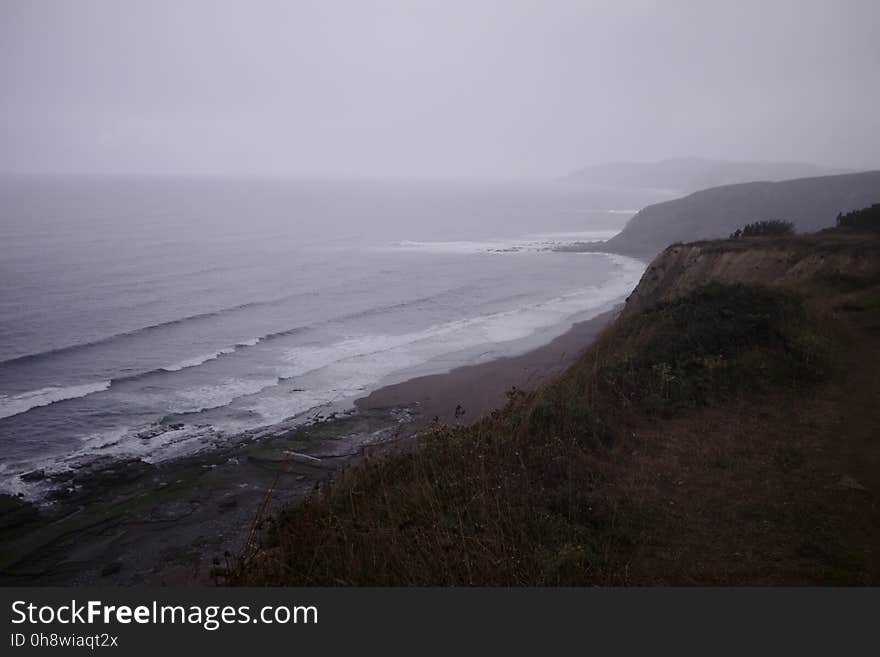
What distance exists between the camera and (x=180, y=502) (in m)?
14.4

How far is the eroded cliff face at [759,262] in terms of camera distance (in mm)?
19109

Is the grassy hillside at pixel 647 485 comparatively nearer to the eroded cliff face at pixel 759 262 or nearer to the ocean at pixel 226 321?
the eroded cliff face at pixel 759 262

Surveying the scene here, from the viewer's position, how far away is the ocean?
19.8m

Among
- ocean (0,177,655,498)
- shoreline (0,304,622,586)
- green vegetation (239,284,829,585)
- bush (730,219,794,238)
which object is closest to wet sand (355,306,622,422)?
shoreline (0,304,622,586)

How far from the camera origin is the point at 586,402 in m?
8.99

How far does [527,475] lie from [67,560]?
11576 millimetres

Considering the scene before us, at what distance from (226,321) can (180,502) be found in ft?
66.0

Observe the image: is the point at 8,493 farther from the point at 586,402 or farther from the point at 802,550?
the point at 802,550

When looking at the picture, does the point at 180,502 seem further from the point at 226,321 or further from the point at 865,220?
the point at 865,220

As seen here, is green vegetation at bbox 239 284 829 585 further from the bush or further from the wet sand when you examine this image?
the bush

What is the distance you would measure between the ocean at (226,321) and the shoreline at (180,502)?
1329 mm

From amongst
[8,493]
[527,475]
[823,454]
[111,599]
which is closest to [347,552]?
[111,599]

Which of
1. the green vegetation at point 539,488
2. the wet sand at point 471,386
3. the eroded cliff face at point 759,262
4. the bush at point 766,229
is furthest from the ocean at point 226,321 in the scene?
the green vegetation at point 539,488

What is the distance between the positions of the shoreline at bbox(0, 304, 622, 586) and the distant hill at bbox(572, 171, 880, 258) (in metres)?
55.8
